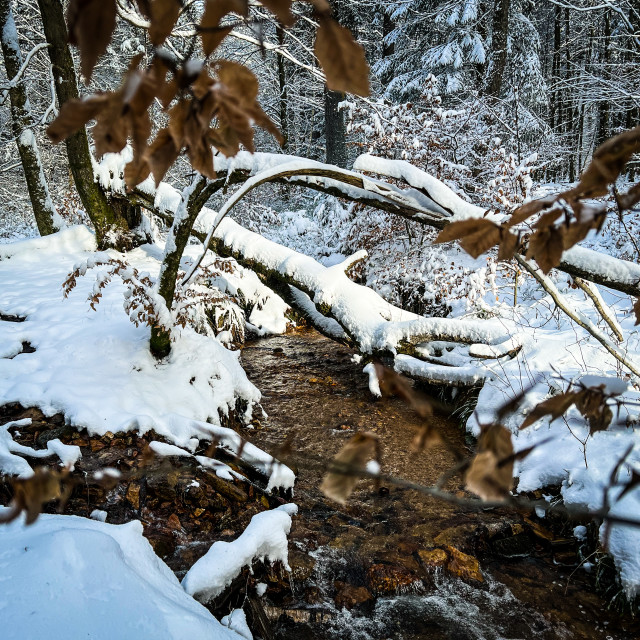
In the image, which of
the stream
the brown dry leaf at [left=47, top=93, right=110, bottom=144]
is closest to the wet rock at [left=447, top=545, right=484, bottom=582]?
the stream

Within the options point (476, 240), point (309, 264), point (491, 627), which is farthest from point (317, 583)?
point (309, 264)

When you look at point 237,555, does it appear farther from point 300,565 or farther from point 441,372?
point 441,372

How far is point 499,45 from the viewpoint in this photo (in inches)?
413

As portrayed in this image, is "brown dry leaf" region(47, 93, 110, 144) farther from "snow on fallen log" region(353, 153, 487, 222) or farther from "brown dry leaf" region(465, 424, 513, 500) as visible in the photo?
"snow on fallen log" region(353, 153, 487, 222)

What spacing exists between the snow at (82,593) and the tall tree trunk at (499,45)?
451 inches

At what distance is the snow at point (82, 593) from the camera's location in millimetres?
1469

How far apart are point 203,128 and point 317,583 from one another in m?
3.24

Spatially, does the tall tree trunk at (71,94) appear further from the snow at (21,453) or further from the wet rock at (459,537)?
the wet rock at (459,537)

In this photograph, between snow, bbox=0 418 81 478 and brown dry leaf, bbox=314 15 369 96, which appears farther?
snow, bbox=0 418 81 478

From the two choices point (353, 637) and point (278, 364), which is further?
point (278, 364)

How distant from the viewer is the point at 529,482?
3.90 m

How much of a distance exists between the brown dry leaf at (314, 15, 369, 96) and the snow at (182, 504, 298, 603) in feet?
8.03

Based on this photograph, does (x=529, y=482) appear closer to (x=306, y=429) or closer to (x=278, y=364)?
(x=306, y=429)

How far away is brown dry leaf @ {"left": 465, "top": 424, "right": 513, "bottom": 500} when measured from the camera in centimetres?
69
